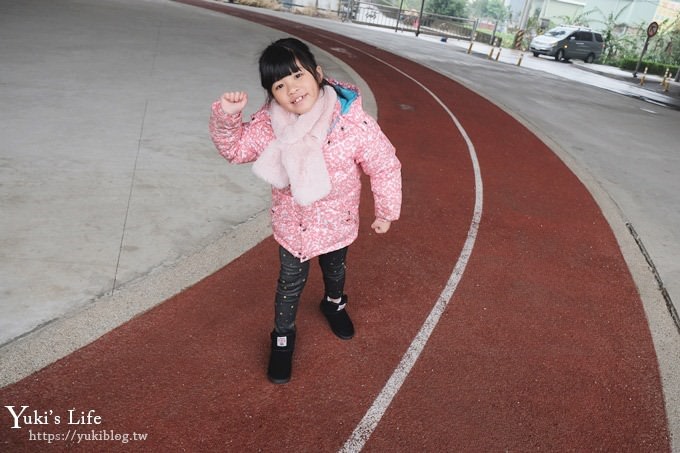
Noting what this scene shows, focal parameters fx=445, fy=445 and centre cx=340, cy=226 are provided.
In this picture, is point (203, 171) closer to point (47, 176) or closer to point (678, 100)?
point (47, 176)

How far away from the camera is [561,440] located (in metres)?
2.71

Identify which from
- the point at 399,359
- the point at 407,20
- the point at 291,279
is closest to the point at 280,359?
the point at 291,279

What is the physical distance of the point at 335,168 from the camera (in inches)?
94.5

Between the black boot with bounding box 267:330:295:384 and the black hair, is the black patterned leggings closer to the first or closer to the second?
the black boot with bounding box 267:330:295:384

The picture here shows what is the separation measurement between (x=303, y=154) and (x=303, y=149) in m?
0.02

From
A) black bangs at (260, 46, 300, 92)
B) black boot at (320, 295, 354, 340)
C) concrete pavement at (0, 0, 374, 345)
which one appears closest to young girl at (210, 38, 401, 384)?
black bangs at (260, 46, 300, 92)

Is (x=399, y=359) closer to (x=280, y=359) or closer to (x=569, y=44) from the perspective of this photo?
(x=280, y=359)

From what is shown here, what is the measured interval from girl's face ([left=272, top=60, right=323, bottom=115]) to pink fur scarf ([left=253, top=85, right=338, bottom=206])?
0.04 meters

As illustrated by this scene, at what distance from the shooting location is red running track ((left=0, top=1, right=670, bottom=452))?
2521 millimetres

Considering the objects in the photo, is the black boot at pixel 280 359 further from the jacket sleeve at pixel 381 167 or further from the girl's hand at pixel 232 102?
the girl's hand at pixel 232 102

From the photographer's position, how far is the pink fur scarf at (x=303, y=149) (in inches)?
87.2

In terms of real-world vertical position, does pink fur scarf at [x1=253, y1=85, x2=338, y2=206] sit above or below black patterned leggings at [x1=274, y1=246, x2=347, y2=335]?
above

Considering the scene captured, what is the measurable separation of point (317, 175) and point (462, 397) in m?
1.77

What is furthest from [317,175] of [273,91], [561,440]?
[561,440]
